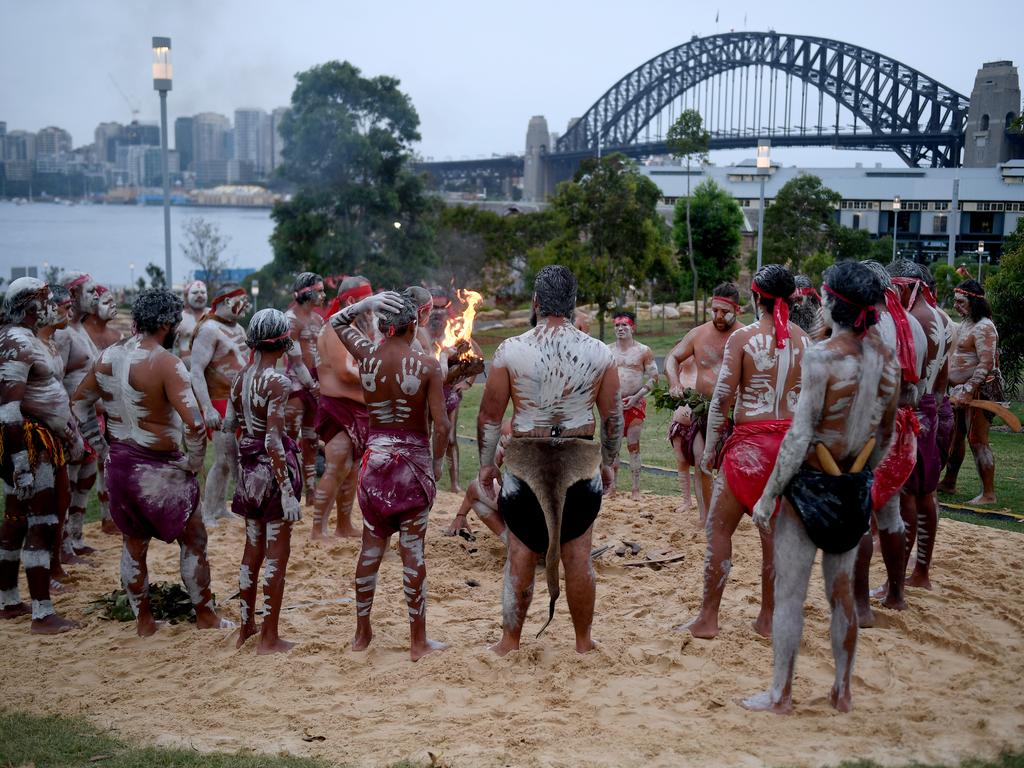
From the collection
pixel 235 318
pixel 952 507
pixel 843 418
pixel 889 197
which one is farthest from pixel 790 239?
pixel 843 418

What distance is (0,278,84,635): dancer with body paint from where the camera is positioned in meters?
6.47

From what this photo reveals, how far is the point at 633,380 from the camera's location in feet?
32.5

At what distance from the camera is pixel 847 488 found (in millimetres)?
4738

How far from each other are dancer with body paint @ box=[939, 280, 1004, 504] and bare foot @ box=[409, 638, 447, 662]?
5.82m

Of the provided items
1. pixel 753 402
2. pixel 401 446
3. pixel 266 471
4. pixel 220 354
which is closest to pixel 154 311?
pixel 266 471

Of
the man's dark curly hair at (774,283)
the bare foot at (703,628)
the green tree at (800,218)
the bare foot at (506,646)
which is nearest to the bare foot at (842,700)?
the bare foot at (703,628)

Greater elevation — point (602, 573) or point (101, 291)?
point (101, 291)

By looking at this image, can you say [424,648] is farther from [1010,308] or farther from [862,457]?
[1010,308]

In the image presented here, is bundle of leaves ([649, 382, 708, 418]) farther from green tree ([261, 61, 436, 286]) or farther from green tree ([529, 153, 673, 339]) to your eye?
green tree ([261, 61, 436, 286])

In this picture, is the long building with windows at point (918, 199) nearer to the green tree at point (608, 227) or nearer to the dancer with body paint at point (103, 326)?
the green tree at point (608, 227)

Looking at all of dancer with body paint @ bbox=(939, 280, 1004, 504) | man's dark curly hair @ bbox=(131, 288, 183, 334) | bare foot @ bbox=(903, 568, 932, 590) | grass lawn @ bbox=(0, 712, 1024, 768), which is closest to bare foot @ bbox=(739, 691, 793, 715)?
grass lawn @ bbox=(0, 712, 1024, 768)

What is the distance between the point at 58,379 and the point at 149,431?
151 centimetres

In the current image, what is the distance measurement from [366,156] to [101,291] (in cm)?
2749

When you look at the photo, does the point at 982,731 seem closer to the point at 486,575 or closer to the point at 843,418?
the point at 843,418
